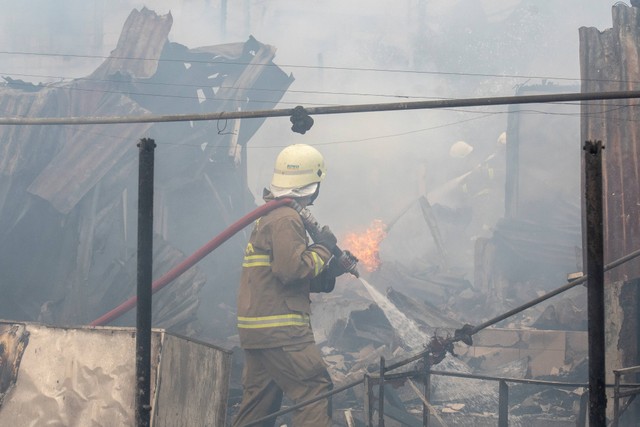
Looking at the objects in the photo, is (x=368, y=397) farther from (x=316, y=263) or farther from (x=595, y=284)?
(x=595, y=284)

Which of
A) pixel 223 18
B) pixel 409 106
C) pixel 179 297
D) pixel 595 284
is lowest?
pixel 179 297

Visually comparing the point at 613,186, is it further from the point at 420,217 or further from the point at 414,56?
the point at 414,56

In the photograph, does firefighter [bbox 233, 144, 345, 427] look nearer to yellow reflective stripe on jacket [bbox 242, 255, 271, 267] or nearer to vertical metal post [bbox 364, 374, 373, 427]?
yellow reflective stripe on jacket [bbox 242, 255, 271, 267]

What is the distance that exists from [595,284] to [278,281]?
119 inches

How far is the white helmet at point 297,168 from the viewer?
19.0 ft

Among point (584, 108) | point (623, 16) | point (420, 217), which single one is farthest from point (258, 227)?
point (420, 217)

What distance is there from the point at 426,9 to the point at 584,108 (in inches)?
1338

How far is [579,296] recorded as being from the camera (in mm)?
11961

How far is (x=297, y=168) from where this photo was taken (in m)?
5.81

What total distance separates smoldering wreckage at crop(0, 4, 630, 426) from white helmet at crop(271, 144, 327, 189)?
633 millimetres

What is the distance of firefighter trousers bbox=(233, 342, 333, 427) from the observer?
5242 millimetres

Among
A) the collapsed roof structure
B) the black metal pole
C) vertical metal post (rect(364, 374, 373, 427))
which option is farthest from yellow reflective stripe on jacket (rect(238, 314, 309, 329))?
the collapsed roof structure

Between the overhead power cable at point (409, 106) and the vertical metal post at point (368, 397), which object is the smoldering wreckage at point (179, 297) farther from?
the overhead power cable at point (409, 106)

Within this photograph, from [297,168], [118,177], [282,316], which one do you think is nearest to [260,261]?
[282,316]
